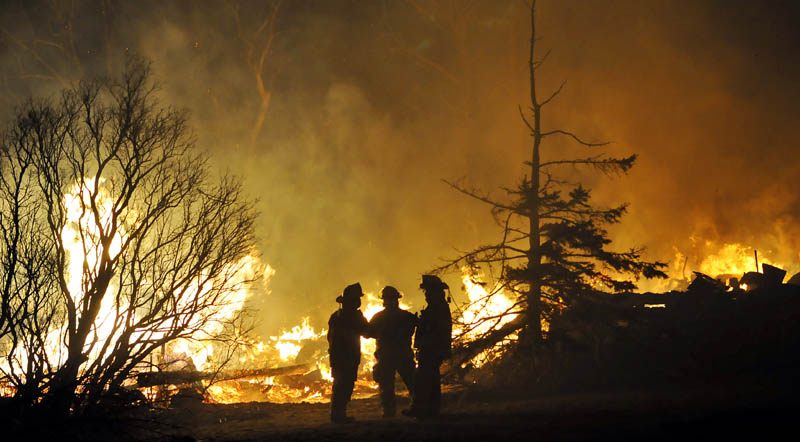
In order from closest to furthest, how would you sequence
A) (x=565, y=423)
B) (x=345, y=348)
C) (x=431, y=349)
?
1. (x=565, y=423)
2. (x=431, y=349)
3. (x=345, y=348)

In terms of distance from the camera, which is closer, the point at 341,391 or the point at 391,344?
the point at 341,391

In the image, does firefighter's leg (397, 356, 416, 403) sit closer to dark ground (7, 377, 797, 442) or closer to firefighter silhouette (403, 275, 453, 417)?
firefighter silhouette (403, 275, 453, 417)

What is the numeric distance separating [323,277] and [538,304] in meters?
51.6

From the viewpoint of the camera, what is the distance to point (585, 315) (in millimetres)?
12531

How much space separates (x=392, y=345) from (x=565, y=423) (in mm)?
3423

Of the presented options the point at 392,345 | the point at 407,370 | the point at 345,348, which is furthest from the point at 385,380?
the point at 345,348

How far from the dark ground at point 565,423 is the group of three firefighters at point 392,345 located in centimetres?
62

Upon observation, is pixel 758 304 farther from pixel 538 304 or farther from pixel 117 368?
pixel 117 368

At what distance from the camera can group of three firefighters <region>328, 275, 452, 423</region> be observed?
8703mm

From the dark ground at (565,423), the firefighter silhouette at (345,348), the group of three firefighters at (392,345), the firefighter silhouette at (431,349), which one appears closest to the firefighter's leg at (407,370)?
the group of three firefighters at (392,345)

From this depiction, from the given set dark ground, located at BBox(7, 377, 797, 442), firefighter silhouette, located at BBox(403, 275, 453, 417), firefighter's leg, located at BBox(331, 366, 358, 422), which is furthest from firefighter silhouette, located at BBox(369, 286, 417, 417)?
dark ground, located at BBox(7, 377, 797, 442)

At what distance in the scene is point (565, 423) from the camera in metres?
7.20

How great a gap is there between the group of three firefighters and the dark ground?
0.62 m

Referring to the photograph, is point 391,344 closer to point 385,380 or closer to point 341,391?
point 385,380
